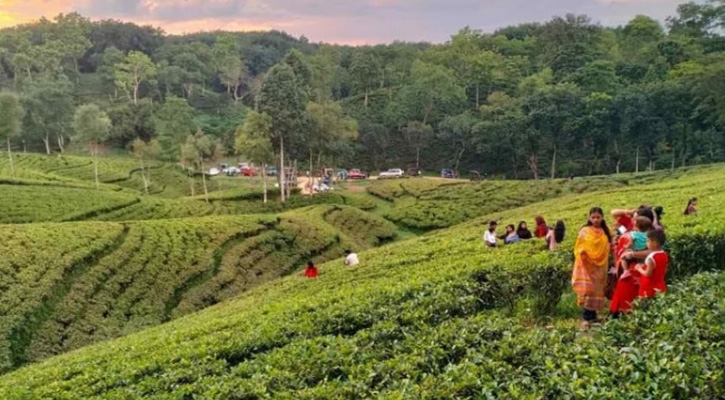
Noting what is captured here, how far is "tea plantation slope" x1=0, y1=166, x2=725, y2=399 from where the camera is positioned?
544 cm

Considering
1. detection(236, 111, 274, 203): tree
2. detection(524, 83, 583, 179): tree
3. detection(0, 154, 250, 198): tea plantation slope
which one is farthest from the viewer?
detection(524, 83, 583, 179): tree

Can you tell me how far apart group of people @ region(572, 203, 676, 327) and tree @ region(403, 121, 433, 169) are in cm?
6246

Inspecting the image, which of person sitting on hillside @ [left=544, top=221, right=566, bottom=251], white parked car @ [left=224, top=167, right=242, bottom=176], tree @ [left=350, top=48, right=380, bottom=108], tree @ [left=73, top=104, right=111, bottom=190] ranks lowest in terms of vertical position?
white parked car @ [left=224, top=167, right=242, bottom=176]

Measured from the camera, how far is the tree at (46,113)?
66750 mm

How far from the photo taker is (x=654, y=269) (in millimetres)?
7691

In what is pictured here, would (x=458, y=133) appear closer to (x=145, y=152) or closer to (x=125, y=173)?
(x=145, y=152)

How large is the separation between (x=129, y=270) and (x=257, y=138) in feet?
71.5

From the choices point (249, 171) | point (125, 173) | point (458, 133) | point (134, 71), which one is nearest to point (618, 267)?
point (125, 173)

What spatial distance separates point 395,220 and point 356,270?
89.3 feet

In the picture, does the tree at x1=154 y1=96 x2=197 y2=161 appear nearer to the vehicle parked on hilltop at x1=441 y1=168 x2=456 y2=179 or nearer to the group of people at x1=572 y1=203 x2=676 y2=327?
the vehicle parked on hilltop at x1=441 y1=168 x2=456 y2=179

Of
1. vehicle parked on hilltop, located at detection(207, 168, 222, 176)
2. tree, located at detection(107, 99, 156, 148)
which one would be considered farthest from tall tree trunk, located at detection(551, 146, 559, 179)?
tree, located at detection(107, 99, 156, 148)

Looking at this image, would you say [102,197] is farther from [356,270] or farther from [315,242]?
[356,270]

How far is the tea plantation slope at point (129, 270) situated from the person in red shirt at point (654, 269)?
18.8 meters

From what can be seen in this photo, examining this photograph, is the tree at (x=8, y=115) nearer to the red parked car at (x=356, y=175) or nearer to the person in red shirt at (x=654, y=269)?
the red parked car at (x=356, y=175)
